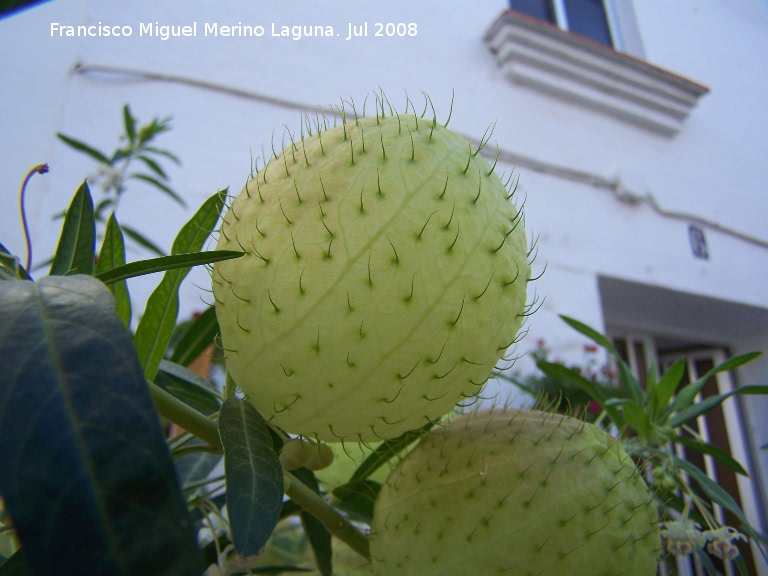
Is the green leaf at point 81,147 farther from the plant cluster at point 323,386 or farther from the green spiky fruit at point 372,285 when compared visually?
the green spiky fruit at point 372,285

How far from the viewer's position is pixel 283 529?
73cm

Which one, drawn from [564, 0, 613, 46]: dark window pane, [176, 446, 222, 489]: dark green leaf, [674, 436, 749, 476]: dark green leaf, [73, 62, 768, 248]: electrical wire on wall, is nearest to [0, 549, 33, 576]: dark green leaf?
[176, 446, 222, 489]: dark green leaf

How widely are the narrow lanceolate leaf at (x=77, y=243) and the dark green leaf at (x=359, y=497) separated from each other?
0.27m

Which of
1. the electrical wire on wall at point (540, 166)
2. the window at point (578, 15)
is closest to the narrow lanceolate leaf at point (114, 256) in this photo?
the electrical wire on wall at point (540, 166)

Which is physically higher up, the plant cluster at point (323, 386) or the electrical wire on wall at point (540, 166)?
the electrical wire on wall at point (540, 166)

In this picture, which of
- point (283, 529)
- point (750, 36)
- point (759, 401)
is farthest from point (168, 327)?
point (750, 36)

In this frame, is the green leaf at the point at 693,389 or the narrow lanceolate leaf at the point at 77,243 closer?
the narrow lanceolate leaf at the point at 77,243

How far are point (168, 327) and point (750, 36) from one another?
4.03m

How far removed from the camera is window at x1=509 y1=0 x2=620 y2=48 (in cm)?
274

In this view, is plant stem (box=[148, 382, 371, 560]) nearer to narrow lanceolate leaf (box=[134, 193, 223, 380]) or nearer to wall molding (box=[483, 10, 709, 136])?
narrow lanceolate leaf (box=[134, 193, 223, 380])

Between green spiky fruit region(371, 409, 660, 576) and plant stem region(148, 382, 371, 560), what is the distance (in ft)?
0.10

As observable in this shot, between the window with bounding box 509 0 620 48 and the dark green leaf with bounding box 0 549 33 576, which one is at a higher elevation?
the window with bounding box 509 0 620 48

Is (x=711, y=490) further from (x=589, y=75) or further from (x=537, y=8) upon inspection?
(x=537, y=8)

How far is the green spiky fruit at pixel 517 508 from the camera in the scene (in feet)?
1.05
